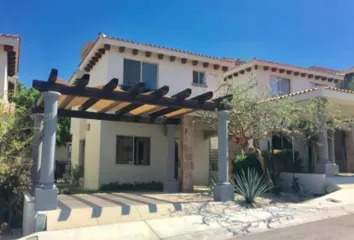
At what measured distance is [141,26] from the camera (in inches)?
554

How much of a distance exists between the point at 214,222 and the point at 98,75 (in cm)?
1115

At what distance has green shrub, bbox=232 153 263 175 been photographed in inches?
575

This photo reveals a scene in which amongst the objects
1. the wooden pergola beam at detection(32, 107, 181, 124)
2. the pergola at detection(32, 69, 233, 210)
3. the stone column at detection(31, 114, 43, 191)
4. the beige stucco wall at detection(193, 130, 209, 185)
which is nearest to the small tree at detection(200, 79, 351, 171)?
the pergola at detection(32, 69, 233, 210)

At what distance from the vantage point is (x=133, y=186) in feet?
53.0

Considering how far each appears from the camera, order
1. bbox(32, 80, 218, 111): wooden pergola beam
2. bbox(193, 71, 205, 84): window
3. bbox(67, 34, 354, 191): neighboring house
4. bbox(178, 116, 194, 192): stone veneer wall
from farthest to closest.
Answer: bbox(193, 71, 205, 84): window < bbox(67, 34, 354, 191): neighboring house < bbox(178, 116, 194, 192): stone veneer wall < bbox(32, 80, 218, 111): wooden pergola beam

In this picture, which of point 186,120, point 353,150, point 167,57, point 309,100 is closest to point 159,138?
point 186,120

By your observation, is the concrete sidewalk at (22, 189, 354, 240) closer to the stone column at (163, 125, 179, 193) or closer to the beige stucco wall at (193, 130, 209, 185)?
the stone column at (163, 125, 179, 193)

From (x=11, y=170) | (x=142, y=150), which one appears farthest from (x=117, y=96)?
(x=142, y=150)

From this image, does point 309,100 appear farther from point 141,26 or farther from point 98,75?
point 98,75

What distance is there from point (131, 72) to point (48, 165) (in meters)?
8.68

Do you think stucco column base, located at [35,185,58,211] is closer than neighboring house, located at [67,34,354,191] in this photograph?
Yes

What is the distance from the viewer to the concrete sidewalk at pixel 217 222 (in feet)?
26.3

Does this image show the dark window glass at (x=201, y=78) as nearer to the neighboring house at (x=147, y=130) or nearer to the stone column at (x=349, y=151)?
the neighboring house at (x=147, y=130)

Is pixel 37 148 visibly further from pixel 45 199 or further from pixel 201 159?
pixel 201 159
